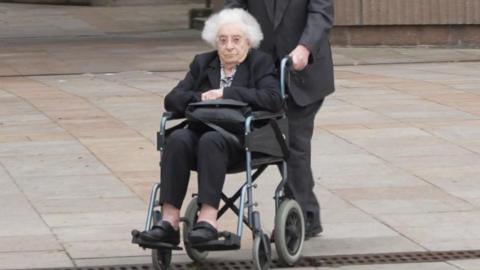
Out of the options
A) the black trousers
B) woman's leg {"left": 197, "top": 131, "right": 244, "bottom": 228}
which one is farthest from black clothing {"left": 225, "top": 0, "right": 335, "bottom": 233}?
woman's leg {"left": 197, "top": 131, "right": 244, "bottom": 228}

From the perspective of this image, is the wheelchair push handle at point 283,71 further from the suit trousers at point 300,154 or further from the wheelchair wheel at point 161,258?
the wheelchair wheel at point 161,258

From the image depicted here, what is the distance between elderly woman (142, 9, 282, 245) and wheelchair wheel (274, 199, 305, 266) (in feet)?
1.21

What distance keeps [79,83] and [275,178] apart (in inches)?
231

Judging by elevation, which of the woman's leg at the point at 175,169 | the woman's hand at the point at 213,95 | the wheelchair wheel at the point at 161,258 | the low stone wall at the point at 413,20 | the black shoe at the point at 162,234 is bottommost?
the low stone wall at the point at 413,20

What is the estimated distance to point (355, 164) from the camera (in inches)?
366

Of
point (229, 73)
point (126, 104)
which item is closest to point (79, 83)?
point (126, 104)

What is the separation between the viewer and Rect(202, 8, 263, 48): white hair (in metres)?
6.45

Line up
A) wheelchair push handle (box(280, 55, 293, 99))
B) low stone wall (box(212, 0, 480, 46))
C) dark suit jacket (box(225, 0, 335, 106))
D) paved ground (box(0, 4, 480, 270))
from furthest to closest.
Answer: low stone wall (box(212, 0, 480, 46)) < paved ground (box(0, 4, 480, 270)) < dark suit jacket (box(225, 0, 335, 106)) < wheelchair push handle (box(280, 55, 293, 99))

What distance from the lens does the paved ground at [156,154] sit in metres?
7.14

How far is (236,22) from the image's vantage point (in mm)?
6430

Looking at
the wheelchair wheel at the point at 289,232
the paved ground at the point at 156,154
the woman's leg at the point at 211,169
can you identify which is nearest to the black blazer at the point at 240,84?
the woman's leg at the point at 211,169

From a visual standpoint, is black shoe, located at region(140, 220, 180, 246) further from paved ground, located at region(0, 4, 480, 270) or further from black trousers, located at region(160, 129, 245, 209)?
paved ground, located at region(0, 4, 480, 270)

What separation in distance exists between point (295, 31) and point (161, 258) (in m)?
1.52

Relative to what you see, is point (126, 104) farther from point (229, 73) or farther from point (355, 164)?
point (229, 73)
